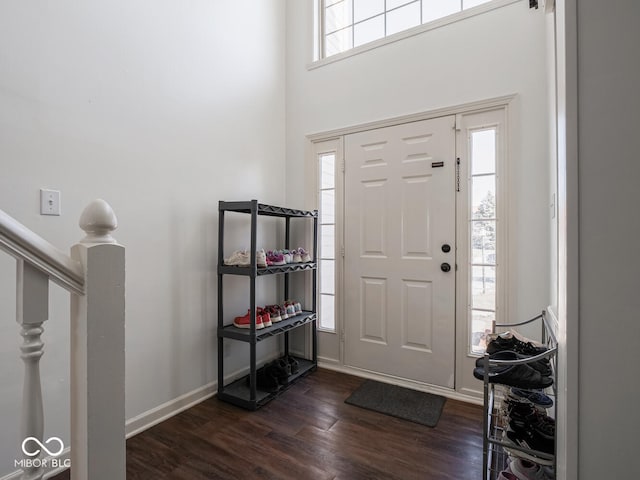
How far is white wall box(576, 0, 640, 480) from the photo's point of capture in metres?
0.80

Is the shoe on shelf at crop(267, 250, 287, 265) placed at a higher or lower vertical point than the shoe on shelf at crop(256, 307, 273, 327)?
higher

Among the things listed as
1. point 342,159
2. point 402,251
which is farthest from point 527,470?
point 342,159

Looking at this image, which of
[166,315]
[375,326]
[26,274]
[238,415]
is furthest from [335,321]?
[26,274]

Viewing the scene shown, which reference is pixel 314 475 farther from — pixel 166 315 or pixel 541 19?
pixel 541 19

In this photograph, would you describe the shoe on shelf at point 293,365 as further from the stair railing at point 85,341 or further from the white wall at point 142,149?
the stair railing at point 85,341

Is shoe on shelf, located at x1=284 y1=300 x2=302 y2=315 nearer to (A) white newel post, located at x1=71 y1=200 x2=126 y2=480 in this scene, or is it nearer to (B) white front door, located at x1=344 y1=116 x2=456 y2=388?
(B) white front door, located at x1=344 y1=116 x2=456 y2=388

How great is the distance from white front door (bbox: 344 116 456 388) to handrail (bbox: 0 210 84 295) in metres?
2.13

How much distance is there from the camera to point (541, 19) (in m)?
2.07

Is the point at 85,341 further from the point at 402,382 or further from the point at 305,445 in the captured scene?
the point at 402,382

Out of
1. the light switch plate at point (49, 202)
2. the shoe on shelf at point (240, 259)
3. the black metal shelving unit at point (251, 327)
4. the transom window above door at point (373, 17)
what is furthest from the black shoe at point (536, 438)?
the transom window above door at point (373, 17)

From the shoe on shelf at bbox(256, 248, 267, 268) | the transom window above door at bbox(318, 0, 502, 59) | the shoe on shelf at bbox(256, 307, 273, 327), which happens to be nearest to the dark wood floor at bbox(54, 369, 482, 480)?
the shoe on shelf at bbox(256, 307, 273, 327)

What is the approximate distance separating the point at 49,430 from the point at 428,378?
2.23 m

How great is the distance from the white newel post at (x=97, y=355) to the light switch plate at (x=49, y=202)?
1035 mm

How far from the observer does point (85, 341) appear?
739mm
